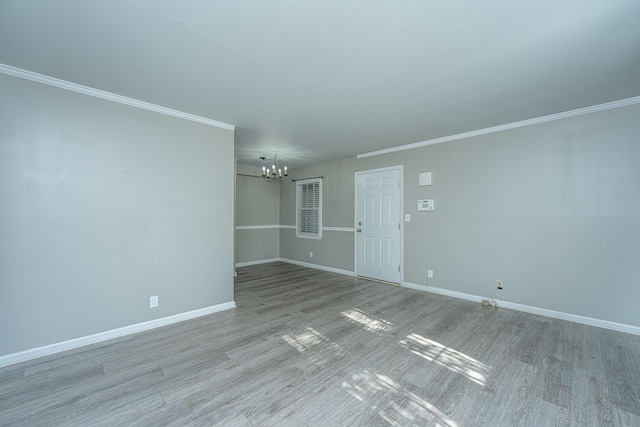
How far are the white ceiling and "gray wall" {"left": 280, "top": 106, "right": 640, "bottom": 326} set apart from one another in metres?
0.50

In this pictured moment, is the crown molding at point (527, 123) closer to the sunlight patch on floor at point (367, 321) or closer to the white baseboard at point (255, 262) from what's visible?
the sunlight patch on floor at point (367, 321)

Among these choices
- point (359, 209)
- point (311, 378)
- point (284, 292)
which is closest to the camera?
point (311, 378)

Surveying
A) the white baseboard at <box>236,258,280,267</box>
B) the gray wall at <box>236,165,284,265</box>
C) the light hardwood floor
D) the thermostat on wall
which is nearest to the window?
the gray wall at <box>236,165,284,265</box>

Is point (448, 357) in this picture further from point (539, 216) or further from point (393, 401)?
point (539, 216)

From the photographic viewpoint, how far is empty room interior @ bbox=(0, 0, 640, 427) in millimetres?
1736

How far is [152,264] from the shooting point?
9.86ft

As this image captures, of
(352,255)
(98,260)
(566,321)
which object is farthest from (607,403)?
(98,260)

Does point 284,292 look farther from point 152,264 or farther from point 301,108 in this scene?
point 301,108

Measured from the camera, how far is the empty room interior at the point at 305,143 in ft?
5.70

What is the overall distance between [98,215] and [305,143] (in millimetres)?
3028

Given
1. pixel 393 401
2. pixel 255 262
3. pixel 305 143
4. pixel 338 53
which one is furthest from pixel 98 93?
pixel 255 262

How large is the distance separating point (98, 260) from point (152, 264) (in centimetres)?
49

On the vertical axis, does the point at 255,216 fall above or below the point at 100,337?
above

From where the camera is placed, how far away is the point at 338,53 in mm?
2018
